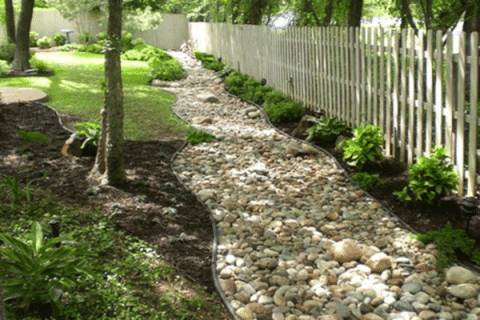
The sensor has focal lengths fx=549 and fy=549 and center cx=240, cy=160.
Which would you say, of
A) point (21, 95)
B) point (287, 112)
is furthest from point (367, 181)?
point (21, 95)

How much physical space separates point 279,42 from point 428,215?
746 cm

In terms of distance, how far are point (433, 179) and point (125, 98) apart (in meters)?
7.76

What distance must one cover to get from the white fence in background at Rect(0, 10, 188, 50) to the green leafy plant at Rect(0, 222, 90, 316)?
2546 cm

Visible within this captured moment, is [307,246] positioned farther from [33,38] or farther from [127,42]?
[33,38]

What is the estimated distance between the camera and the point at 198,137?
898cm

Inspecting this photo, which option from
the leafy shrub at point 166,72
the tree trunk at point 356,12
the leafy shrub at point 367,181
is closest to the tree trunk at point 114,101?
the leafy shrub at point 367,181

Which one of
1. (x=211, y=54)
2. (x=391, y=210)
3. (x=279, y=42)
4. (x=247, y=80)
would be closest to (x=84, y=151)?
(x=391, y=210)

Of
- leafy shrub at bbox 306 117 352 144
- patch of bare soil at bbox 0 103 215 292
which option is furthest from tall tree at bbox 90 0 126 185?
leafy shrub at bbox 306 117 352 144

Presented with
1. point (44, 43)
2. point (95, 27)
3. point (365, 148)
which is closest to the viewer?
point (365, 148)

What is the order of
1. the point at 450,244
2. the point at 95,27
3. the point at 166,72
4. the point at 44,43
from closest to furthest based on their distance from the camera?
the point at 450,244
the point at 166,72
the point at 44,43
the point at 95,27

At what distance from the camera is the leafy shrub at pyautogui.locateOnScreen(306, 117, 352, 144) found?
8284 millimetres

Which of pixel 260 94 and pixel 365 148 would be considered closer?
pixel 365 148

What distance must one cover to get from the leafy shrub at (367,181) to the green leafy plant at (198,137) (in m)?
3.06

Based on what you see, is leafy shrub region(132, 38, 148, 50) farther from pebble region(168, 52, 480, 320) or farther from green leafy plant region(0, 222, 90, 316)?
green leafy plant region(0, 222, 90, 316)
